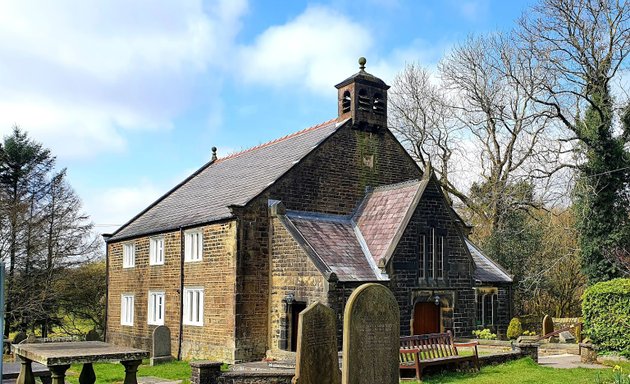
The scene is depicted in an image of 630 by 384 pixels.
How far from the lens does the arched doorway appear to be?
22.8 metres

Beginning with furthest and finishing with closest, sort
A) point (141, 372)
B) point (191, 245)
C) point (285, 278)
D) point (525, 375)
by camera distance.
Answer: point (191, 245) → point (285, 278) → point (141, 372) → point (525, 375)

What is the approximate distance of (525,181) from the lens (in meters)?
31.8

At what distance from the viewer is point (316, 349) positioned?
1334 centimetres

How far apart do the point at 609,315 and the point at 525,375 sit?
19.2ft

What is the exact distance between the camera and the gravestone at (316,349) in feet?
42.9

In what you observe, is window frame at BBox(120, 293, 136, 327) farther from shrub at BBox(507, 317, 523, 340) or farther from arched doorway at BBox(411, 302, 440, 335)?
shrub at BBox(507, 317, 523, 340)

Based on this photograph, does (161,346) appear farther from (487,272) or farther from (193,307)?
(487,272)

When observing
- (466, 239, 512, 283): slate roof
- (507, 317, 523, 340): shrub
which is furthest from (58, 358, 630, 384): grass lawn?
(507, 317, 523, 340): shrub

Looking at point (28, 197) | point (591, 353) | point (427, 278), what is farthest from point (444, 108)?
point (28, 197)

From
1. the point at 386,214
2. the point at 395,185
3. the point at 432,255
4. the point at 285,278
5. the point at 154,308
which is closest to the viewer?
the point at 285,278

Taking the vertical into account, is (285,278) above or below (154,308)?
above

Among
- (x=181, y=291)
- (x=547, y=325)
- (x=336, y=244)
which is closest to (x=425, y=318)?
(x=336, y=244)

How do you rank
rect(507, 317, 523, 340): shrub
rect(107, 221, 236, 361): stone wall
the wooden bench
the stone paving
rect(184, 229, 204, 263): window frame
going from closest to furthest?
the wooden bench → the stone paving → rect(107, 221, 236, 361): stone wall → rect(184, 229, 204, 263): window frame → rect(507, 317, 523, 340): shrub

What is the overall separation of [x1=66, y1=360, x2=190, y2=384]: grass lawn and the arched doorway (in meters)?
8.43
